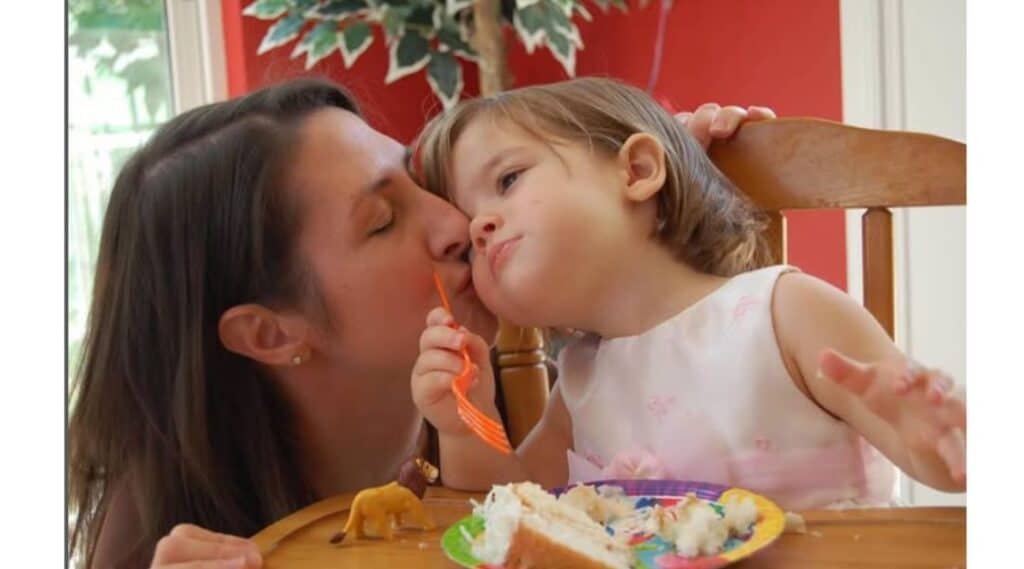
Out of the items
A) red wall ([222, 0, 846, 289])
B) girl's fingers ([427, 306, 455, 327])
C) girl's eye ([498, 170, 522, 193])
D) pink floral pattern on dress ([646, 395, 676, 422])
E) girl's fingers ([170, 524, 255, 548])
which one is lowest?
→ girl's fingers ([170, 524, 255, 548])

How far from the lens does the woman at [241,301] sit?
641mm

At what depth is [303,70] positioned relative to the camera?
67cm

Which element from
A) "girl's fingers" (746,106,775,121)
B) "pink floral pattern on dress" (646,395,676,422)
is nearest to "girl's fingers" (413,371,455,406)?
"pink floral pattern on dress" (646,395,676,422)

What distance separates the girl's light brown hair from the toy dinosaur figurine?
16 centimetres

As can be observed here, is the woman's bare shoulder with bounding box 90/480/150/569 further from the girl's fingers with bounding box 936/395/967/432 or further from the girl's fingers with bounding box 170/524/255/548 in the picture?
the girl's fingers with bounding box 936/395/967/432

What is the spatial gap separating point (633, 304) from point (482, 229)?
87 millimetres

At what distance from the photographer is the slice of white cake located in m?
0.54

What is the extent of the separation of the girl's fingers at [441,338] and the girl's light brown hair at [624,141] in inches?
2.7

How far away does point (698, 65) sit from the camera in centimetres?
63

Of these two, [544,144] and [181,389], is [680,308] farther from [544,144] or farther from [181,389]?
[181,389]

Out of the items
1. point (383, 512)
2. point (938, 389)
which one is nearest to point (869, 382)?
point (938, 389)
